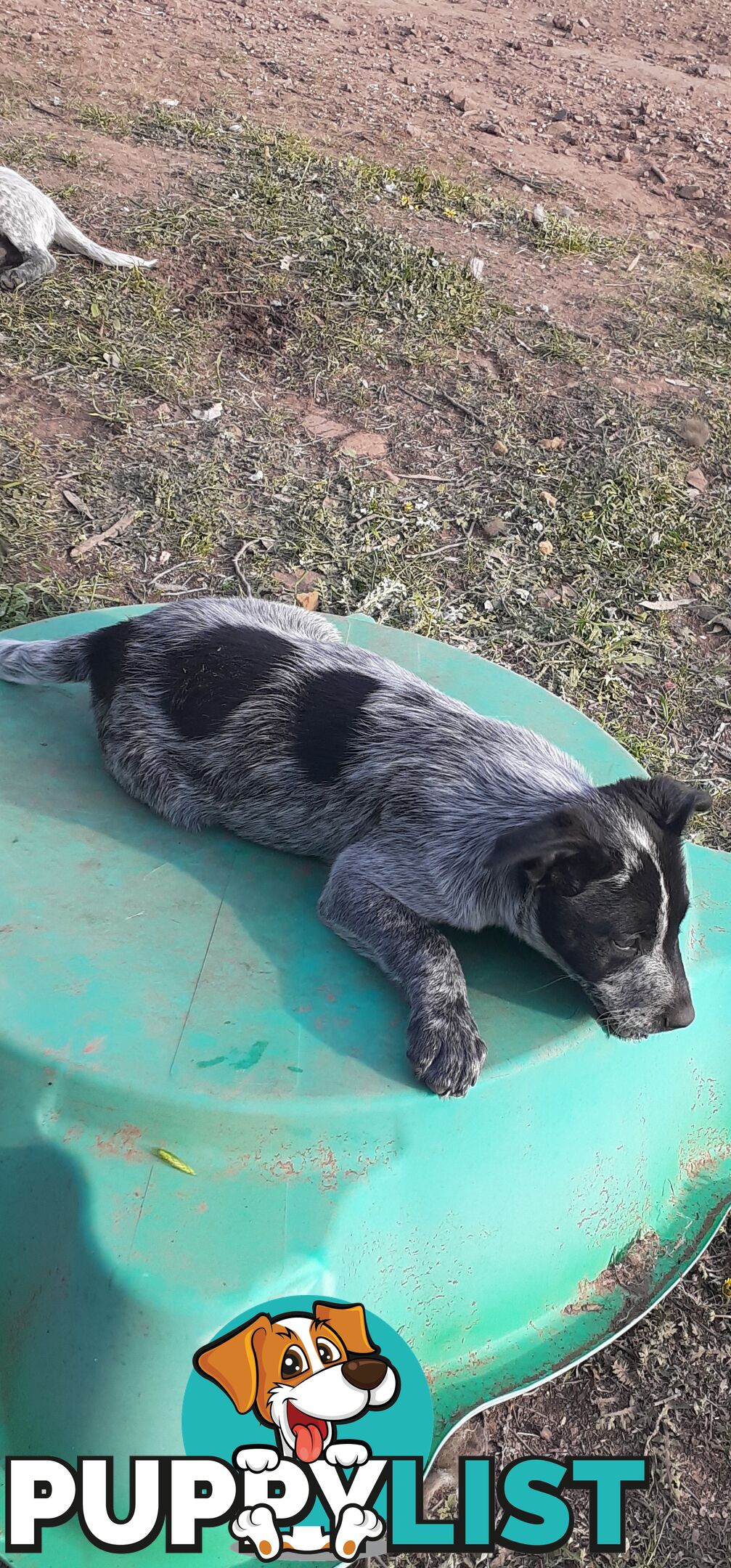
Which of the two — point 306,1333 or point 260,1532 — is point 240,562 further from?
point 260,1532

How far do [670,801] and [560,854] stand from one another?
0.46m

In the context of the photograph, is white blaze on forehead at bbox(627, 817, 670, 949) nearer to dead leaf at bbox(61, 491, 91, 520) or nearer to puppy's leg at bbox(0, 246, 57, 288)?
dead leaf at bbox(61, 491, 91, 520)

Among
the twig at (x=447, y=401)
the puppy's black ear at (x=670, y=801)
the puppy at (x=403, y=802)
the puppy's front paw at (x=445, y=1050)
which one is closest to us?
the puppy's front paw at (x=445, y=1050)

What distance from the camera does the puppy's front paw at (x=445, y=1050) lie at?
10.7ft

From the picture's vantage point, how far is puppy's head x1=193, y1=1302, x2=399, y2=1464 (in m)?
2.97

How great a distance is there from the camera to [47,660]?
171 inches

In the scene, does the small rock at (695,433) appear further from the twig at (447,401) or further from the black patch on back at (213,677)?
the black patch on back at (213,677)

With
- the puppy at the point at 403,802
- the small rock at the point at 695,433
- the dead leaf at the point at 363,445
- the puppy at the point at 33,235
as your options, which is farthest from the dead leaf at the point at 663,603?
the puppy at the point at 33,235

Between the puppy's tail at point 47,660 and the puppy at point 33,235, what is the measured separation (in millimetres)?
5109

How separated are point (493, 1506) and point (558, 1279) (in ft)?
2.10

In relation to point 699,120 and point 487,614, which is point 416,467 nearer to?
point 487,614

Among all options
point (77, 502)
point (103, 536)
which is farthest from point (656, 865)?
point (77, 502)

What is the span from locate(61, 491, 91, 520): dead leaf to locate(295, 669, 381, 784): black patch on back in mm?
3210

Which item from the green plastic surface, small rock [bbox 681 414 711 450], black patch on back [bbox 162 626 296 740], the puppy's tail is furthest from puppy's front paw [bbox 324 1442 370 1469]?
small rock [bbox 681 414 711 450]
